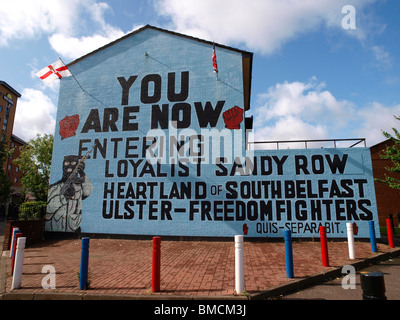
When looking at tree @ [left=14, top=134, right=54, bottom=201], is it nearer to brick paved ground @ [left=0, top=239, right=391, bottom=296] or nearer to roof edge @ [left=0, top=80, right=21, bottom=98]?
brick paved ground @ [left=0, top=239, right=391, bottom=296]

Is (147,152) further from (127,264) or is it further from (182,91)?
(127,264)

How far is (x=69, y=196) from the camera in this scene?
1242cm

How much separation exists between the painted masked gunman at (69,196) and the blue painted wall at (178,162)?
0.17ft

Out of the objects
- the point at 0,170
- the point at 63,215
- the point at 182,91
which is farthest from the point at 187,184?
the point at 0,170

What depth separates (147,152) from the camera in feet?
39.8

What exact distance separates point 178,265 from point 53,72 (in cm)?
1204

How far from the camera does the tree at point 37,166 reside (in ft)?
69.7

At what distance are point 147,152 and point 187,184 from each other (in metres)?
2.64

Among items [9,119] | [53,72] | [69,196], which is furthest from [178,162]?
[9,119]

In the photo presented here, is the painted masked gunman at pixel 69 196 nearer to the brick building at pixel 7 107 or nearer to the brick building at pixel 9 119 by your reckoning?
the brick building at pixel 9 119

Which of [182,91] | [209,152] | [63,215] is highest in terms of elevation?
[182,91]

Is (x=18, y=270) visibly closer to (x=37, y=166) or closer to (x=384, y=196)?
(x=37, y=166)

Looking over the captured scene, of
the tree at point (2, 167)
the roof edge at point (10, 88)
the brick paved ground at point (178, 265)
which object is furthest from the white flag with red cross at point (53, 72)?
the roof edge at point (10, 88)

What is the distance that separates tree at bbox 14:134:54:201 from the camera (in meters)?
21.2
